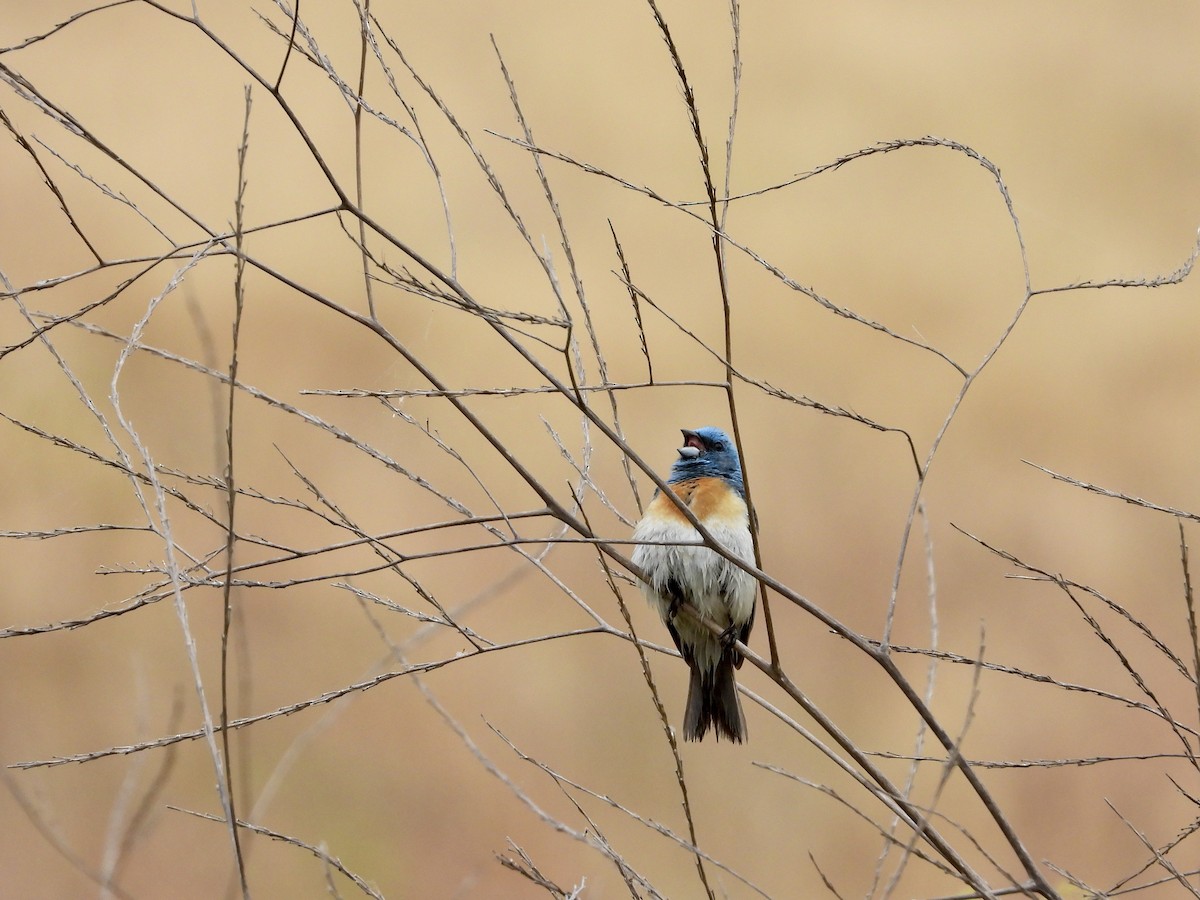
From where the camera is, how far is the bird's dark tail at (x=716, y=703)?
2.37 metres

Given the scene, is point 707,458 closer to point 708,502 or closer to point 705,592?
point 708,502

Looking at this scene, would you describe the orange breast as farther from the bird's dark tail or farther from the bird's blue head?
the bird's dark tail

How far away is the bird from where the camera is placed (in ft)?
7.66

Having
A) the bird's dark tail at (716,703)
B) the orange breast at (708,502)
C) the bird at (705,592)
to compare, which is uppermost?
the orange breast at (708,502)

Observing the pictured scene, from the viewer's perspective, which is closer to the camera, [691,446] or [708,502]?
[708,502]

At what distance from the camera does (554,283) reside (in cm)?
114

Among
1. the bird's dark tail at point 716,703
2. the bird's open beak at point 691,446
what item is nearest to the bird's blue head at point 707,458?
the bird's open beak at point 691,446

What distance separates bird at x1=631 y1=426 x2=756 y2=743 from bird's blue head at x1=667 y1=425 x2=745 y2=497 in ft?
0.40

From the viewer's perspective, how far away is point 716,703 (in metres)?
2.39

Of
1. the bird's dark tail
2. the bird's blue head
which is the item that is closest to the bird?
the bird's dark tail

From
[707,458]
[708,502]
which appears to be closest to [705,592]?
[708,502]

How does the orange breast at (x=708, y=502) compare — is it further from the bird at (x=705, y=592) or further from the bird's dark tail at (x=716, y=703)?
the bird's dark tail at (x=716, y=703)

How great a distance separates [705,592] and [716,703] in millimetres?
260

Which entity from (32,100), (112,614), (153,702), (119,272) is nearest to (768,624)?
(112,614)
